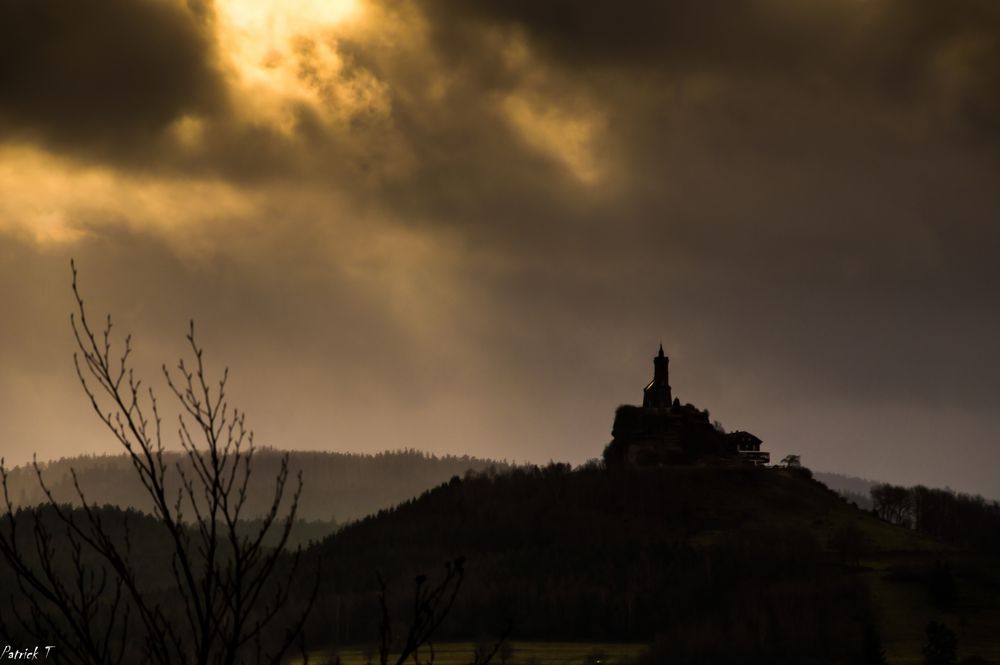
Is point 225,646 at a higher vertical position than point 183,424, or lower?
lower

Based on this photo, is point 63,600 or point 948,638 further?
point 948,638

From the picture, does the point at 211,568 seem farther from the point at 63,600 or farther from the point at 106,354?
the point at 106,354

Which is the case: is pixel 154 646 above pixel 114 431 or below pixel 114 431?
below

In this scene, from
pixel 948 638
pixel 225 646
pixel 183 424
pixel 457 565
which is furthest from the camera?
pixel 948 638

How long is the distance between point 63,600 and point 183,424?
2.32m

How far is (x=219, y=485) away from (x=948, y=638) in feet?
567

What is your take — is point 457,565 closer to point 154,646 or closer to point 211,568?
point 211,568

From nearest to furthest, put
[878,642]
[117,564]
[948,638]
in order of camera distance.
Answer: [117,564] → [948,638] → [878,642]

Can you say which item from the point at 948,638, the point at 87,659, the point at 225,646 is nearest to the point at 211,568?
the point at 225,646

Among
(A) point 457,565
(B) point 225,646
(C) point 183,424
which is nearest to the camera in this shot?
(A) point 457,565

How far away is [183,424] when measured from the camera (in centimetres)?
1513

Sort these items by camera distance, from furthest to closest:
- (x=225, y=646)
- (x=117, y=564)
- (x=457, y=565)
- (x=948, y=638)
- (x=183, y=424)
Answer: (x=948, y=638), (x=183, y=424), (x=117, y=564), (x=225, y=646), (x=457, y=565)

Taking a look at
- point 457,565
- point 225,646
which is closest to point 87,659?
point 225,646

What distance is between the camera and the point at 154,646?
1377cm
